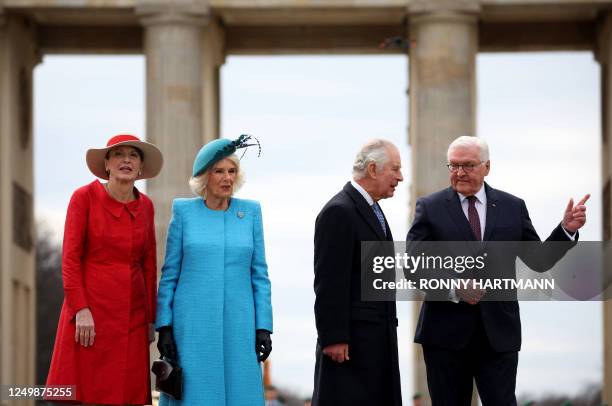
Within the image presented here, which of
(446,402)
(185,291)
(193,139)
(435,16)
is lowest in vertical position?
(446,402)

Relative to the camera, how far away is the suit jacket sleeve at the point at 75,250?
16.3m

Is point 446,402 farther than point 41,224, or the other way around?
point 41,224

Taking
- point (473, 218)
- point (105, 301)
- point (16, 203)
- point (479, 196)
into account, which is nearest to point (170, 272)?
point (105, 301)

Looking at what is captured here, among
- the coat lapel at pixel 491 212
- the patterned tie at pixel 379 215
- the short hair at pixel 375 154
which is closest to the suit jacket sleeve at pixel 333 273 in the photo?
the patterned tie at pixel 379 215

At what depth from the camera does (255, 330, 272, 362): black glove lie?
53.8 ft

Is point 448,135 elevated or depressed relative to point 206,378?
elevated

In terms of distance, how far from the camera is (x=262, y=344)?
16.4 m

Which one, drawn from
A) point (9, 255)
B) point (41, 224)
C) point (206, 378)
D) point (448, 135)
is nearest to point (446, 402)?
point (206, 378)

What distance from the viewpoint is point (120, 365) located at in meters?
16.5

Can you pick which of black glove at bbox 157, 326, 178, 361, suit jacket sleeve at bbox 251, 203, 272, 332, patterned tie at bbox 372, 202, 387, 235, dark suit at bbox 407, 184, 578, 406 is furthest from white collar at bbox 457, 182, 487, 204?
black glove at bbox 157, 326, 178, 361

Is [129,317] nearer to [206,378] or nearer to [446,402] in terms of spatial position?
[206,378]

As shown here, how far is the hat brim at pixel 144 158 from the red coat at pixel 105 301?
35 centimetres

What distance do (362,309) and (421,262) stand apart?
26.4 inches

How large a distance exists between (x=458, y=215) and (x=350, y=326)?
142 centimetres
